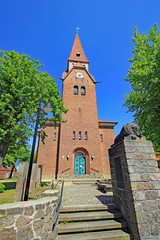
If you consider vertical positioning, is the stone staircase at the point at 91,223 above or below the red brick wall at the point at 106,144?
below

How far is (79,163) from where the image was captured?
18484 mm

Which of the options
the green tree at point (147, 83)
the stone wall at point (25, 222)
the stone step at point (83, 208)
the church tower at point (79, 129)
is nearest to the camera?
the stone wall at point (25, 222)

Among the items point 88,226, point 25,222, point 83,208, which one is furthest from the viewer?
point 83,208

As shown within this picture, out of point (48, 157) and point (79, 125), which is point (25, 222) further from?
point (79, 125)

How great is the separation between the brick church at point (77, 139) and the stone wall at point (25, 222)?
15.0 metres

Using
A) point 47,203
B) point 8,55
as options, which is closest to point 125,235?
point 47,203

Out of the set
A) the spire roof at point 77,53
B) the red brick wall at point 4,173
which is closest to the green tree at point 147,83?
the spire roof at point 77,53

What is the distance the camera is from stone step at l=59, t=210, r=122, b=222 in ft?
12.5

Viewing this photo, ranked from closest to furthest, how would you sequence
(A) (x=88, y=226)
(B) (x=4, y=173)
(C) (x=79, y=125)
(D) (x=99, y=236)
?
(D) (x=99, y=236) → (A) (x=88, y=226) → (C) (x=79, y=125) → (B) (x=4, y=173)

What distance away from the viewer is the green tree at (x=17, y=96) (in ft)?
30.7

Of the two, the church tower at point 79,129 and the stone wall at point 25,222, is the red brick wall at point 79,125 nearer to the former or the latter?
the church tower at point 79,129

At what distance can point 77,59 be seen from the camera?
2845cm

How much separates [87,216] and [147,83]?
29.2 ft

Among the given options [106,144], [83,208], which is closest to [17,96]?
[83,208]
